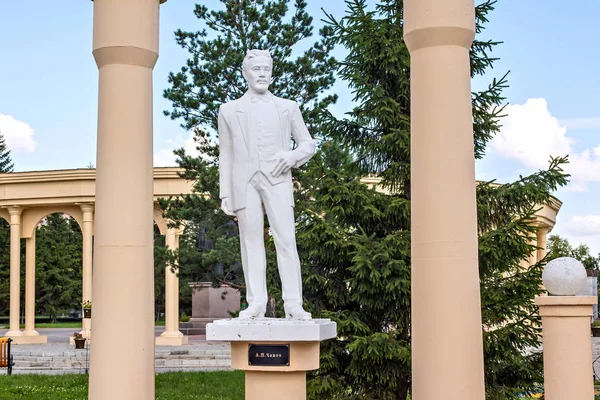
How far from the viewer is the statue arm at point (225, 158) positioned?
8.32 m

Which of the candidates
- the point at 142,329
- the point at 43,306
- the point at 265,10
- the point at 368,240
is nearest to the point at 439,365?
the point at 142,329

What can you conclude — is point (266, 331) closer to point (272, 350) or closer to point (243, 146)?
point (272, 350)

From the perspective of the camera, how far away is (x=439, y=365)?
8.17 metres

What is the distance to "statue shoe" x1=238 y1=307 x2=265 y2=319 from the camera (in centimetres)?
802

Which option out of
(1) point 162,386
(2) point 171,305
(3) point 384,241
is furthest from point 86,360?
(3) point 384,241

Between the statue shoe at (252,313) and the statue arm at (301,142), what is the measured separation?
1488 mm

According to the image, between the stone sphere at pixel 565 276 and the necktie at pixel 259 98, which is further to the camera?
the stone sphere at pixel 565 276

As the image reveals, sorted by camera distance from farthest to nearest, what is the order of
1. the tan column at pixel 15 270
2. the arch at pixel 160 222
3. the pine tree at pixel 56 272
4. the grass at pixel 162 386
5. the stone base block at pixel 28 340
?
the pine tree at pixel 56 272
the stone base block at pixel 28 340
the tan column at pixel 15 270
the arch at pixel 160 222
the grass at pixel 162 386

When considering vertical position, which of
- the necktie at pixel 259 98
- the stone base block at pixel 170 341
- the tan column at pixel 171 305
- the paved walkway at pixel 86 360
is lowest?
the paved walkway at pixel 86 360

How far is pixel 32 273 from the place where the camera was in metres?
33.2

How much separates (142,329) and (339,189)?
551cm

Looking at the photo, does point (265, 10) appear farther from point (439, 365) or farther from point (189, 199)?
point (439, 365)

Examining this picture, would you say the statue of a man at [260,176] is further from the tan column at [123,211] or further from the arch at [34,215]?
the arch at [34,215]

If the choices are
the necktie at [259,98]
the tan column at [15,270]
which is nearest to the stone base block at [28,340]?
the tan column at [15,270]
